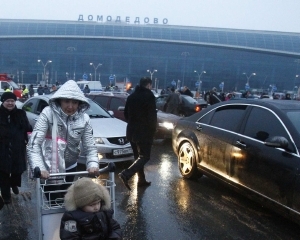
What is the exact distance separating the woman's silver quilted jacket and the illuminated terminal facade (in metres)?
86.1

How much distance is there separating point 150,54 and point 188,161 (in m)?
87.7

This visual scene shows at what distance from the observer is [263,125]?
183 inches

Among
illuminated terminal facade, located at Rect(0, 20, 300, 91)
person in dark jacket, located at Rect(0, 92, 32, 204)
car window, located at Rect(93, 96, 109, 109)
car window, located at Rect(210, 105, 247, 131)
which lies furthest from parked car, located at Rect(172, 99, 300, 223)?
illuminated terminal facade, located at Rect(0, 20, 300, 91)

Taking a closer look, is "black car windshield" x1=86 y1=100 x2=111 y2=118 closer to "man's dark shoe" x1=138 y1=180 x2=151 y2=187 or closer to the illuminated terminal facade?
"man's dark shoe" x1=138 y1=180 x2=151 y2=187

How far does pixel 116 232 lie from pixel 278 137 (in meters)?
2.49

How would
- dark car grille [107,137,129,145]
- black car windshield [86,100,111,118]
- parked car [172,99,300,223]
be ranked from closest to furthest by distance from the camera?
→ parked car [172,99,300,223] < dark car grille [107,137,129,145] < black car windshield [86,100,111,118]

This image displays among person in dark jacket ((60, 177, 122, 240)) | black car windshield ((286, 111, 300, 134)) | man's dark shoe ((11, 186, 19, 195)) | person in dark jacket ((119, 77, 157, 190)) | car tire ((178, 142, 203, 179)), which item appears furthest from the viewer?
car tire ((178, 142, 203, 179))

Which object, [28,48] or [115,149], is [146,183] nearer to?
[115,149]

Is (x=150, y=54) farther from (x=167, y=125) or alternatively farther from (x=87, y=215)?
(x=87, y=215)

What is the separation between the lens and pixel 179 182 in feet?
20.3

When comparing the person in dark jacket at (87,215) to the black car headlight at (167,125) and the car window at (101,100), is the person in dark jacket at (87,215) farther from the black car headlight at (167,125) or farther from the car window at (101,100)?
the car window at (101,100)

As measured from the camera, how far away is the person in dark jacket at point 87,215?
235cm

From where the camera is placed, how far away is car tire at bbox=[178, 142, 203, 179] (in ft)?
19.7

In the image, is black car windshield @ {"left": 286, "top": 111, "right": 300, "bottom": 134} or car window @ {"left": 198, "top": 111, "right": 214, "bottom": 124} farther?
car window @ {"left": 198, "top": 111, "right": 214, "bottom": 124}
